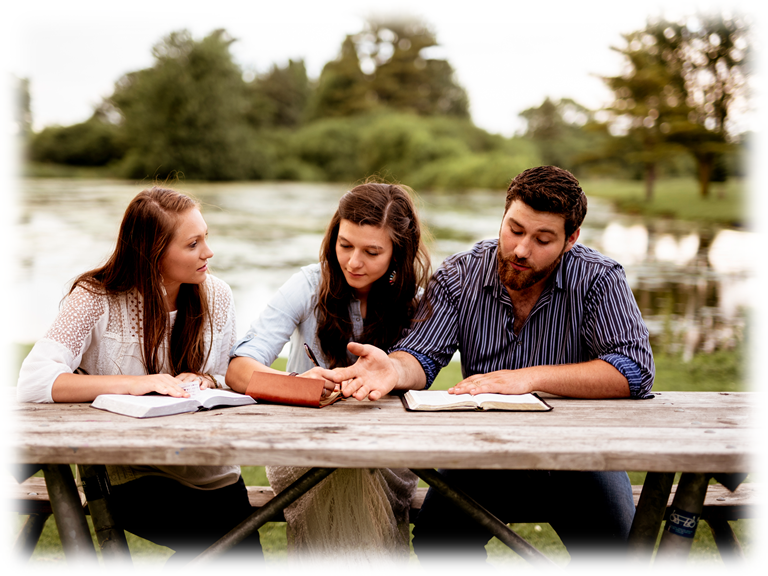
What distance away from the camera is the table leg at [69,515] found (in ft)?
5.65

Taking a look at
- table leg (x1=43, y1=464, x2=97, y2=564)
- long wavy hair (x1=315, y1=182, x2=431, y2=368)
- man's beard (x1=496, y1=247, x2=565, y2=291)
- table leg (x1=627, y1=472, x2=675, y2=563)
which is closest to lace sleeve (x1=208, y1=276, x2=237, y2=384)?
long wavy hair (x1=315, y1=182, x2=431, y2=368)

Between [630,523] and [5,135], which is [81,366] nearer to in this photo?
[5,135]

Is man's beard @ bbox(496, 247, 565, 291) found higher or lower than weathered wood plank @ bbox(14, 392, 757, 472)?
higher

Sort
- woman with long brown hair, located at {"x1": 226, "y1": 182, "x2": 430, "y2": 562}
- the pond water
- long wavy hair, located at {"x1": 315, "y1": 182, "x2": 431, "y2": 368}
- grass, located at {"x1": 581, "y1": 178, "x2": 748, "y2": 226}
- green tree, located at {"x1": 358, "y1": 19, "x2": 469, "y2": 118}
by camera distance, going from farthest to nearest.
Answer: green tree, located at {"x1": 358, "y1": 19, "x2": 469, "y2": 118}, grass, located at {"x1": 581, "y1": 178, "x2": 748, "y2": 226}, the pond water, long wavy hair, located at {"x1": 315, "y1": 182, "x2": 431, "y2": 368}, woman with long brown hair, located at {"x1": 226, "y1": 182, "x2": 430, "y2": 562}

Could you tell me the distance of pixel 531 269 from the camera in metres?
2.37

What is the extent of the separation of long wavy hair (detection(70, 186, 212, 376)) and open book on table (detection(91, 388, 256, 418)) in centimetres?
38

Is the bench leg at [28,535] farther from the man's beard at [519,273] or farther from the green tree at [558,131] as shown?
the green tree at [558,131]

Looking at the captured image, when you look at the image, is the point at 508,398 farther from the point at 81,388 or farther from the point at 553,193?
the point at 81,388

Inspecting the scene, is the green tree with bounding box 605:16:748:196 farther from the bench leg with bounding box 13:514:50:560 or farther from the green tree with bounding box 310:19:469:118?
the bench leg with bounding box 13:514:50:560

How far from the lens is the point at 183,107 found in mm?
21688

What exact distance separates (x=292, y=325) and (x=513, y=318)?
0.88 m

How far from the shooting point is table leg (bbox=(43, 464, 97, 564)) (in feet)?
5.65

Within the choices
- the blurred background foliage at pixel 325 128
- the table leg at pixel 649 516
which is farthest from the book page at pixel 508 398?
the blurred background foliage at pixel 325 128

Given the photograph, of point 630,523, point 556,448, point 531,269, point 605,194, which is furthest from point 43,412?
point 605,194
